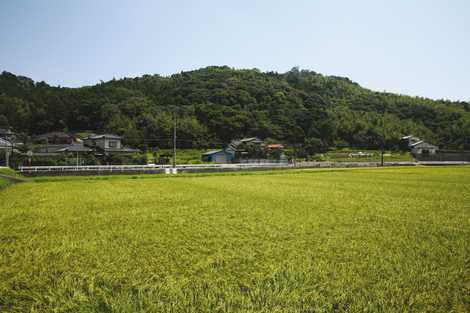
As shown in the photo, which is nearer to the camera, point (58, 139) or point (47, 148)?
point (47, 148)

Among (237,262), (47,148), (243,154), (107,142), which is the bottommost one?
Answer: (237,262)

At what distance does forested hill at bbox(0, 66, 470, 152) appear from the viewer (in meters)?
61.2

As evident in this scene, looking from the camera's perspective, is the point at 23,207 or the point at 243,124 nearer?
the point at 23,207

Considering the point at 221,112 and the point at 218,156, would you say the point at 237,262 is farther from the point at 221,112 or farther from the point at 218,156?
the point at 221,112

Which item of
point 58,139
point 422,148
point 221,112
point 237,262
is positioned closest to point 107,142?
point 58,139

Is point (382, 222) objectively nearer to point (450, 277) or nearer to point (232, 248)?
point (450, 277)

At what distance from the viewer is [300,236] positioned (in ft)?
18.5

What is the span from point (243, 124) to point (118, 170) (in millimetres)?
44228

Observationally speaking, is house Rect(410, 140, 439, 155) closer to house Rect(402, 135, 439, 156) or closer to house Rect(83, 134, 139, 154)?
house Rect(402, 135, 439, 156)

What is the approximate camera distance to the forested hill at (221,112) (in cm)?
6122

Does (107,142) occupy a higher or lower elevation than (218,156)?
higher

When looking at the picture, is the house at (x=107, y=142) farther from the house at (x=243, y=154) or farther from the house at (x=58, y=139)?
the house at (x=243, y=154)

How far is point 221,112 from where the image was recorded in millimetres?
70000

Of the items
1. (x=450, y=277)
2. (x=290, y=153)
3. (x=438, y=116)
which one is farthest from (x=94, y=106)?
(x=438, y=116)
